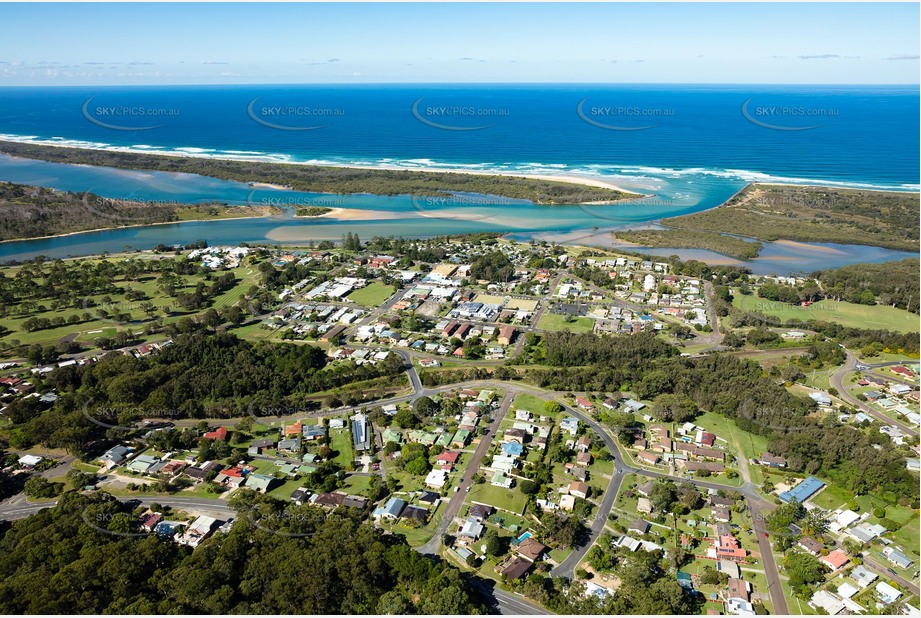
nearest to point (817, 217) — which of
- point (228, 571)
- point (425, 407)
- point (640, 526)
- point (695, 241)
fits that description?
point (695, 241)

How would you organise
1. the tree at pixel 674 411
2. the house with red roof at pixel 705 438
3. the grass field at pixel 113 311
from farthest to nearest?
the grass field at pixel 113 311 → the tree at pixel 674 411 → the house with red roof at pixel 705 438

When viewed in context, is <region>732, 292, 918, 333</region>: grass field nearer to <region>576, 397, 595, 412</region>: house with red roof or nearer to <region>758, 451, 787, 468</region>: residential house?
<region>758, 451, 787, 468</region>: residential house

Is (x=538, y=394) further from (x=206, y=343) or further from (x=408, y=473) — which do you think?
(x=206, y=343)

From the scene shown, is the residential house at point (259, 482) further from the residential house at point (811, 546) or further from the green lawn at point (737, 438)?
the residential house at point (811, 546)

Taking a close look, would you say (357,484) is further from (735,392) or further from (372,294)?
(372,294)

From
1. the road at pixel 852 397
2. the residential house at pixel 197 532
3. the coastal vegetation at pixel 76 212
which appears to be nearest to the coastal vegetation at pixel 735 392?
the road at pixel 852 397

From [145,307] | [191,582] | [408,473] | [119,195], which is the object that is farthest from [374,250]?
[119,195]

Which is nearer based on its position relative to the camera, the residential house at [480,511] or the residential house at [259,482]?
the residential house at [480,511]
